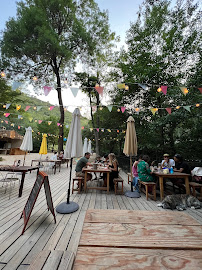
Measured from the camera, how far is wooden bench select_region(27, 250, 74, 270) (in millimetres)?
970

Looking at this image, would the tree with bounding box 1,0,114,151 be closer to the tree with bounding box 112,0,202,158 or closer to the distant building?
the tree with bounding box 112,0,202,158

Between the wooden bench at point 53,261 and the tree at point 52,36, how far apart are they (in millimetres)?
12035

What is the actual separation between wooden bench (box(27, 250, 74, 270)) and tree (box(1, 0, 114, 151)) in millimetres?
12035

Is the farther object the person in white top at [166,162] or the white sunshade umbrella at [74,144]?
the person in white top at [166,162]

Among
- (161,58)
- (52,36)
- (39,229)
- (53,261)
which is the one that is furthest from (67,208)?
(52,36)

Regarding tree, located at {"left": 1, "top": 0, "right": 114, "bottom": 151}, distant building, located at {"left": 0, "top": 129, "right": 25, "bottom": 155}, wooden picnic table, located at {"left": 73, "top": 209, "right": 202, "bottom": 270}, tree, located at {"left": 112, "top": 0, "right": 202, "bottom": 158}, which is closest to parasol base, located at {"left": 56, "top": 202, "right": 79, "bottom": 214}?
wooden picnic table, located at {"left": 73, "top": 209, "right": 202, "bottom": 270}

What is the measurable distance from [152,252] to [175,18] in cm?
1305

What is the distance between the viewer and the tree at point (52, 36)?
34.2 ft

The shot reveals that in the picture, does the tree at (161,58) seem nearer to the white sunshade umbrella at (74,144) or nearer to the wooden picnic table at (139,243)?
the white sunshade umbrella at (74,144)

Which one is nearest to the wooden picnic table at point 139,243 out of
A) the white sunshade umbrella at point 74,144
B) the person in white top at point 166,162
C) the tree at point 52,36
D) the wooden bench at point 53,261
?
the wooden bench at point 53,261

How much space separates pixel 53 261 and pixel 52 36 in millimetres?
13781

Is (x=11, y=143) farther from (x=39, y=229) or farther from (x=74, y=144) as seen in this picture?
(x=39, y=229)

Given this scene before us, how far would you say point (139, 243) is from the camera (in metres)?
1.26

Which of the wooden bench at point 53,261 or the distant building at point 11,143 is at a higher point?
the distant building at point 11,143
